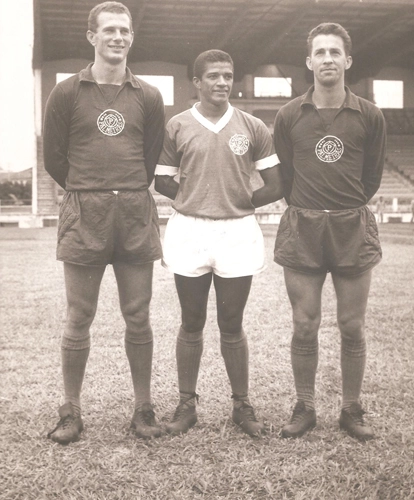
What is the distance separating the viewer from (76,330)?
3.18m

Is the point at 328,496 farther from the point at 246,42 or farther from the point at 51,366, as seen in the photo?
the point at 246,42

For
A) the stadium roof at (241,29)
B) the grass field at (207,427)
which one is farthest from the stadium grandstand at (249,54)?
the grass field at (207,427)

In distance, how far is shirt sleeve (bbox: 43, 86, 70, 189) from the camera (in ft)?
9.91

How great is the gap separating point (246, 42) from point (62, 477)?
27.4 m

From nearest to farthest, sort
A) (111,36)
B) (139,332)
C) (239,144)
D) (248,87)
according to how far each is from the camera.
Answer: (111,36), (239,144), (139,332), (248,87)

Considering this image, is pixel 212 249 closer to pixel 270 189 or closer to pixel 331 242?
pixel 270 189

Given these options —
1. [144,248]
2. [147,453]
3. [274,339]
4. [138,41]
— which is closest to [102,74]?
[144,248]

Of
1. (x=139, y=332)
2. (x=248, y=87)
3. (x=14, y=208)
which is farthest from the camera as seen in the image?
(x=248, y=87)

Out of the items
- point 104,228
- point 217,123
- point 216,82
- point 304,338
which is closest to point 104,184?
point 104,228

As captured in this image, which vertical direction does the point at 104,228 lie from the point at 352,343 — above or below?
above

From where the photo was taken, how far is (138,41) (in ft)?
91.4

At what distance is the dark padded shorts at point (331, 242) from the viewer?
123 inches

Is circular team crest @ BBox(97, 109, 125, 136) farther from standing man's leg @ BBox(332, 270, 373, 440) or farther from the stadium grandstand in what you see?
the stadium grandstand

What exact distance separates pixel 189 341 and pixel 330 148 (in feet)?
4.05
